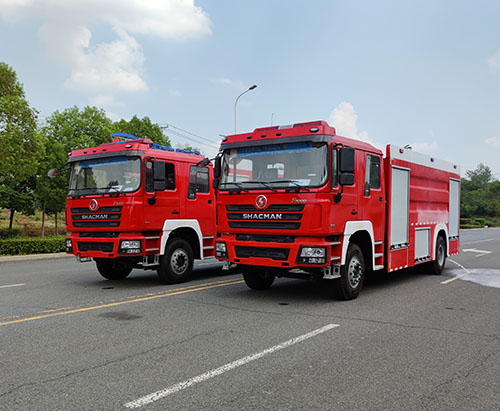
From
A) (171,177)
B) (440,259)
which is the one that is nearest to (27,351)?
(171,177)

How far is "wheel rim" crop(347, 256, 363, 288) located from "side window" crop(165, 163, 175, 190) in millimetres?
4277

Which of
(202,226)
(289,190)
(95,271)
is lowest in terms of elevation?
(95,271)

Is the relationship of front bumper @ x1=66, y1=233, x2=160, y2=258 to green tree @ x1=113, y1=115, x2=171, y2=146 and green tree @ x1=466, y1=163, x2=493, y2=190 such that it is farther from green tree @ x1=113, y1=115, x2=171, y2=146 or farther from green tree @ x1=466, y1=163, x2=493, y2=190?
green tree @ x1=466, y1=163, x2=493, y2=190

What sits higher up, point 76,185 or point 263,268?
point 76,185

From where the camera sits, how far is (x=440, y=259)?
40.8ft

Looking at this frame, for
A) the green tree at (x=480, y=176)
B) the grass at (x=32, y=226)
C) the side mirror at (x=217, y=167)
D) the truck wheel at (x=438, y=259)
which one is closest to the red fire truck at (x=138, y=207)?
the side mirror at (x=217, y=167)

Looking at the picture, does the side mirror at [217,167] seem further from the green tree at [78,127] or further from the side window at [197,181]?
the green tree at [78,127]

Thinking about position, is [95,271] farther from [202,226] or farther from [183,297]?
[183,297]

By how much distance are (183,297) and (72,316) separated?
2.13m

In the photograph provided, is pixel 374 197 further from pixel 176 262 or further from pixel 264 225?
pixel 176 262

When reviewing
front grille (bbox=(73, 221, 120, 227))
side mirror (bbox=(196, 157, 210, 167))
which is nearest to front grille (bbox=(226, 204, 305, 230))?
side mirror (bbox=(196, 157, 210, 167))

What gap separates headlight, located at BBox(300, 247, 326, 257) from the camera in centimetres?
766

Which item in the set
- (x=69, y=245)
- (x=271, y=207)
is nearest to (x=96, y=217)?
(x=69, y=245)

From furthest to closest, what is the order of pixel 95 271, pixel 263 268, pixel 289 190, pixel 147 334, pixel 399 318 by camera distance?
pixel 95 271, pixel 263 268, pixel 289 190, pixel 399 318, pixel 147 334
